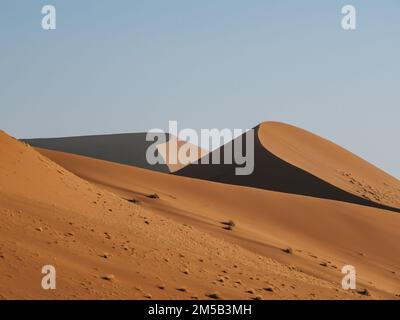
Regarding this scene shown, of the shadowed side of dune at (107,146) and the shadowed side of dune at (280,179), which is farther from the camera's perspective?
the shadowed side of dune at (107,146)

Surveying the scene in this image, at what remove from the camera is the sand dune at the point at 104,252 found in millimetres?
10195

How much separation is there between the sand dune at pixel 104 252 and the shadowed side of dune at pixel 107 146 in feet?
263

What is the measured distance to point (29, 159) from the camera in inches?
603

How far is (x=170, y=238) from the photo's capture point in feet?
47.3

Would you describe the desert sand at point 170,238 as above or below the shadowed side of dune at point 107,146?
below

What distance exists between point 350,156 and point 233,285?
146ft

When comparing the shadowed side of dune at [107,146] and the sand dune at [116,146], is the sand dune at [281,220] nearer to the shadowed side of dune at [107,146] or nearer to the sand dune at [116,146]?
the sand dune at [116,146]

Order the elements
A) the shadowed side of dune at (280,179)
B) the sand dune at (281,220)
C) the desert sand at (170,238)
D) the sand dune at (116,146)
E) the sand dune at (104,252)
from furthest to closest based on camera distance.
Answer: the sand dune at (116,146)
the shadowed side of dune at (280,179)
the sand dune at (281,220)
the desert sand at (170,238)
the sand dune at (104,252)

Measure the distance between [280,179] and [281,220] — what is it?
14.2 meters

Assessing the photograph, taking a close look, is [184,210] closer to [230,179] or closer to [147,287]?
[147,287]

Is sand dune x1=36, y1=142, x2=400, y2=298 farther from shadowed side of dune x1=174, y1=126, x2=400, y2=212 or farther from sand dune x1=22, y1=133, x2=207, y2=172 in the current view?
sand dune x1=22, y1=133, x2=207, y2=172

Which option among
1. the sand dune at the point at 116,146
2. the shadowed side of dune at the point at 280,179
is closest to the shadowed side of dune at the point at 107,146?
the sand dune at the point at 116,146

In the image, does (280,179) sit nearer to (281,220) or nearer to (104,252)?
(281,220)
